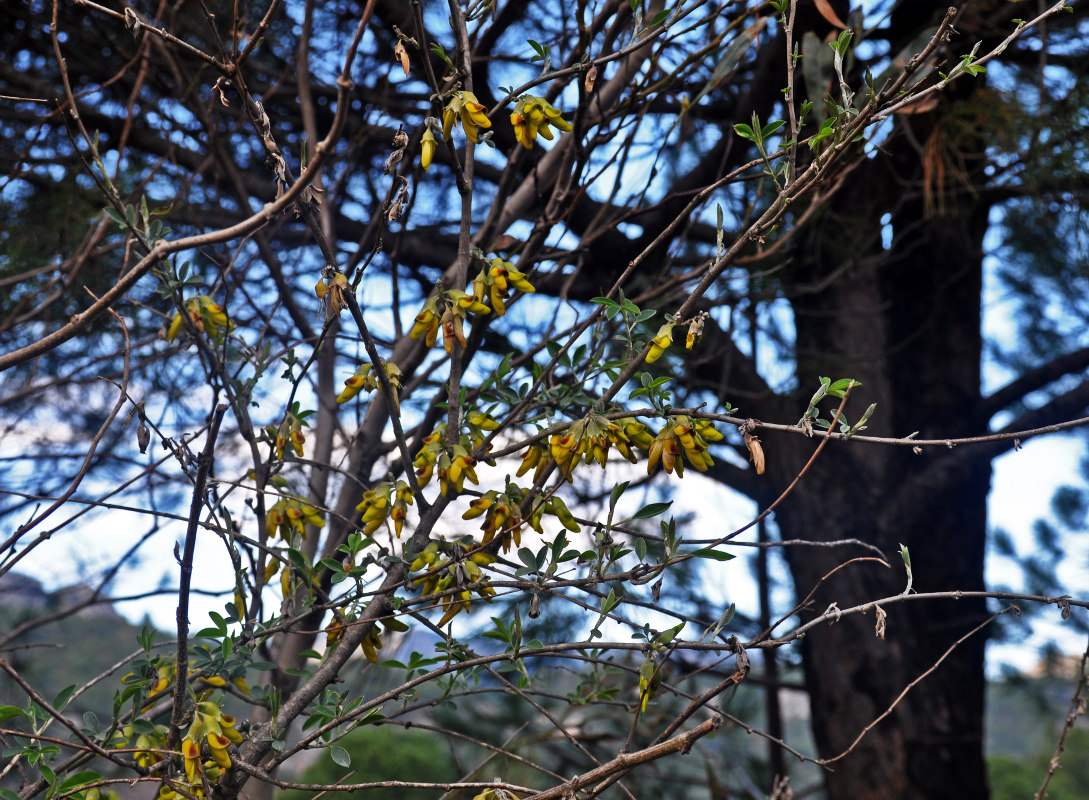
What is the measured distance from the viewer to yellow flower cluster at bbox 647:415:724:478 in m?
0.89

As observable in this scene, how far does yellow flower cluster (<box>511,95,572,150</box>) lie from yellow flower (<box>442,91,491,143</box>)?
0.19ft

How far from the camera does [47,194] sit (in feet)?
7.53

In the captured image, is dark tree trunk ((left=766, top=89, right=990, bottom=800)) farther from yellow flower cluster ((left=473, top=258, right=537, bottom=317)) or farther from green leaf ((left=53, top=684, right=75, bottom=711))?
green leaf ((left=53, top=684, right=75, bottom=711))

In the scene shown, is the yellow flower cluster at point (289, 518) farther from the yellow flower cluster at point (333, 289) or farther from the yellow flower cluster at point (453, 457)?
the yellow flower cluster at point (333, 289)

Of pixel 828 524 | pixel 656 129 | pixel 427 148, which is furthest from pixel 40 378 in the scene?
pixel 828 524

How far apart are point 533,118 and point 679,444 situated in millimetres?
429

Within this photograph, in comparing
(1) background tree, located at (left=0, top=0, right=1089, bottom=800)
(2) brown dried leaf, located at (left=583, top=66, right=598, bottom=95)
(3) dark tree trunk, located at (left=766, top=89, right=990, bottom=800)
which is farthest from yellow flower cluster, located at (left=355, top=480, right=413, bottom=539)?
(3) dark tree trunk, located at (left=766, top=89, right=990, bottom=800)

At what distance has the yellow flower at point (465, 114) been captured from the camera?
35.9 inches

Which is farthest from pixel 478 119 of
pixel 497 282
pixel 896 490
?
pixel 896 490

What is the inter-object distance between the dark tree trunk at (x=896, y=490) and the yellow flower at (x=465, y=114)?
1.53 m

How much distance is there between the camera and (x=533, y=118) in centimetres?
97

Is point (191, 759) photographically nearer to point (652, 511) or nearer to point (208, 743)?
point (208, 743)

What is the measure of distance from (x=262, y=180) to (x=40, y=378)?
1.28m

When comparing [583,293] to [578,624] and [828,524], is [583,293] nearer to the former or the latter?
[828,524]
